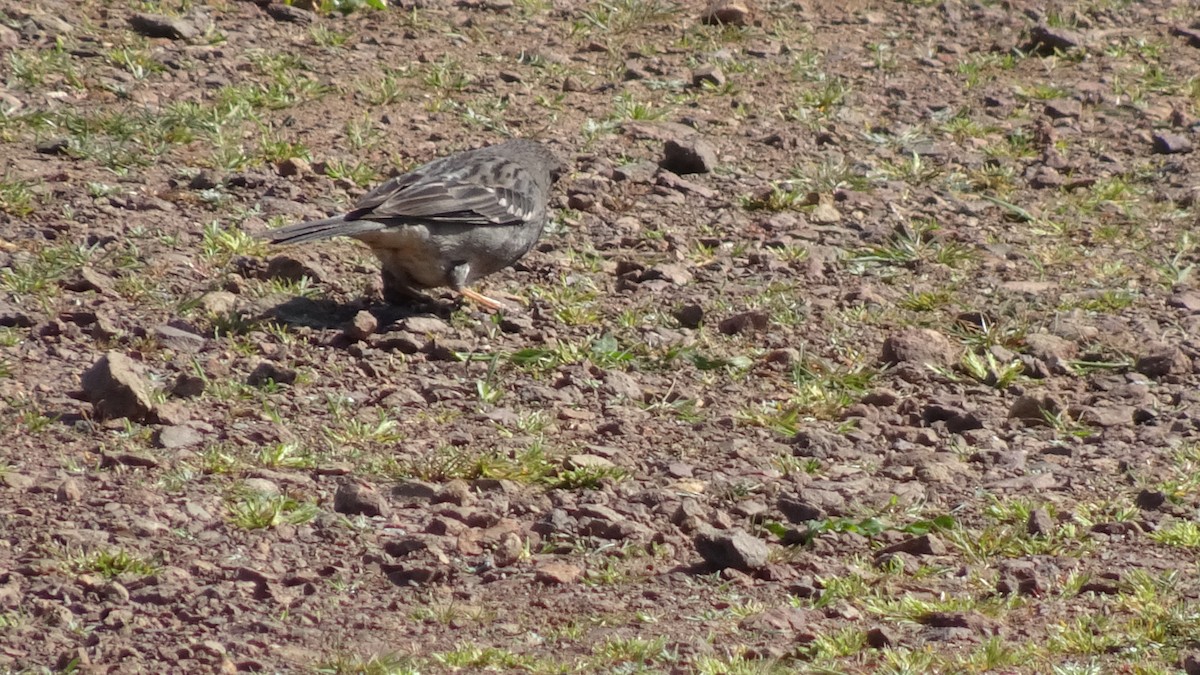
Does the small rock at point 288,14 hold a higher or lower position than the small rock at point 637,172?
higher

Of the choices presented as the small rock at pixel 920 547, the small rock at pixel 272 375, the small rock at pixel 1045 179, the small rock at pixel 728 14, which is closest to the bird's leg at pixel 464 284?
the small rock at pixel 272 375

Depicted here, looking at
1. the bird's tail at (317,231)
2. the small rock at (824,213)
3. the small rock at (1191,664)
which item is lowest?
the small rock at (824,213)

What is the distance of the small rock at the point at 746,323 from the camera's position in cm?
821

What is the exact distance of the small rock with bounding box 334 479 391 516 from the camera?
6.23 metres

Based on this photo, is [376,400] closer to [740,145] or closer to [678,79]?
[740,145]

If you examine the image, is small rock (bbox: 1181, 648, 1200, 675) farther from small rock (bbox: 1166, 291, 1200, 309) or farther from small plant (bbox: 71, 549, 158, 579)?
small rock (bbox: 1166, 291, 1200, 309)

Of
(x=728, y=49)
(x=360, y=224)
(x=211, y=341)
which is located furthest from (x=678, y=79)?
(x=211, y=341)

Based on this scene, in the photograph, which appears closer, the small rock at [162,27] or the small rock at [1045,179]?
the small rock at [1045,179]

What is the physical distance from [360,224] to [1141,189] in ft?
15.8

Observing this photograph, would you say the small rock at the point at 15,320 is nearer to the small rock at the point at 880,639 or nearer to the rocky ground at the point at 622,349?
the rocky ground at the point at 622,349

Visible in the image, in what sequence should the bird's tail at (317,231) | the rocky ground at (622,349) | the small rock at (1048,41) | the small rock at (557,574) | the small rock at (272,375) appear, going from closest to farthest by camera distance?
1. the rocky ground at (622,349)
2. the small rock at (557,574)
3. the small rock at (272,375)
4. the bird's tail at (317,231)
5. the small rock at (1048,41)

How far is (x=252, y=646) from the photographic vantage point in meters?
5.25

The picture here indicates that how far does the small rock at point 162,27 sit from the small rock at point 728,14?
3.52 meters

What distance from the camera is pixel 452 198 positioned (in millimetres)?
8461
